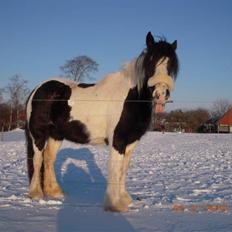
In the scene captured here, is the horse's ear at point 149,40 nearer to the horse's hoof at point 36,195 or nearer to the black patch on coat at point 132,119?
the black patch on coat at point 132,119

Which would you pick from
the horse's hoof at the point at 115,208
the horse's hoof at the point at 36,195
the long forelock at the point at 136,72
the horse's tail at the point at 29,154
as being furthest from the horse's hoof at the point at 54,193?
the long forelock at the point at 136,72

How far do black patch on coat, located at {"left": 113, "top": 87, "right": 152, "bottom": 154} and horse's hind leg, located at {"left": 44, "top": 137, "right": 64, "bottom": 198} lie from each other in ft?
6.12

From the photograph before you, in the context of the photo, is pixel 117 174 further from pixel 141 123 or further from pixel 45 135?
pixel 45 135

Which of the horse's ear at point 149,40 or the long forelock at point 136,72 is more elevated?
the horse's ear at point 149,40

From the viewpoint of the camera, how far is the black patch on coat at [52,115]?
6.73 m

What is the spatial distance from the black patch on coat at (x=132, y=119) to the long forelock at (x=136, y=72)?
0.49ft

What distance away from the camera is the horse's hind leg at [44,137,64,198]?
7109mm

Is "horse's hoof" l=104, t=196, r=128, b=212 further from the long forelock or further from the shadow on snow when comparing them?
the long forelock

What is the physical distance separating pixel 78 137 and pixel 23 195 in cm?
154

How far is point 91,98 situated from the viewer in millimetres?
6539

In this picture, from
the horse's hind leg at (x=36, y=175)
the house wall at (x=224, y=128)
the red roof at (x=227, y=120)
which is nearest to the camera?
the horse's hind leg at (x=36, y=175)

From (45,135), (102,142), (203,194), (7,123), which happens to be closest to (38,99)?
(45,135)

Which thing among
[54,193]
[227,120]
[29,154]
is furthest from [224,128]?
[29,154]

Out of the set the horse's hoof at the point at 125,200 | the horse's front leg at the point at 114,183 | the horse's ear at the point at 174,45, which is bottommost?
the horse's hoof at the point at 125,200
